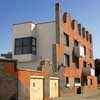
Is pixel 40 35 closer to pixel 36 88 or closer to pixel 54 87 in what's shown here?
pixel 54 87

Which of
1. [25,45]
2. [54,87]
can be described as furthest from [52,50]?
[54,87]

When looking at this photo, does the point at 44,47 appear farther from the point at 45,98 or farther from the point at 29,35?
the point at 45,98

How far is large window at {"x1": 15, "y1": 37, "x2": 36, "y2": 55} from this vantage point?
38344 millimetres

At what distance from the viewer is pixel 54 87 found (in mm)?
33906

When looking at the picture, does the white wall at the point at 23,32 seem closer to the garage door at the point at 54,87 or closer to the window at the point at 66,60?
the window at the point at 66,60

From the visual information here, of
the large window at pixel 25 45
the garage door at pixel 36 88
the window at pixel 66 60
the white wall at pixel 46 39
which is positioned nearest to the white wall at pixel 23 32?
the large window at pixel 25 45

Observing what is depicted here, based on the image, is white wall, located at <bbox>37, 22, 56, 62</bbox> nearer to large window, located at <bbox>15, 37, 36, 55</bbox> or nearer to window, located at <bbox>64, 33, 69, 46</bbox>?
large window, located at <bbox>15, 37, 36, 55</bbox>

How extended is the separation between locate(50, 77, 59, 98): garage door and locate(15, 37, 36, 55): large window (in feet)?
20.1

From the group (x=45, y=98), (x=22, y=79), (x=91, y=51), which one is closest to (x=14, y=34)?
(x=45, y=98)

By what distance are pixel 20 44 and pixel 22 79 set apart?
1446cm

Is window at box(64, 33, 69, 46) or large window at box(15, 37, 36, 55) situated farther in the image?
window at box(64, 33, 69, 46)

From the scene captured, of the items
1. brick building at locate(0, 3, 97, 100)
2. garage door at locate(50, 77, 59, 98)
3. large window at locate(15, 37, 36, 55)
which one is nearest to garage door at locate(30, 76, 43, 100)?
brick building at locate(0, 3, 97, 100)

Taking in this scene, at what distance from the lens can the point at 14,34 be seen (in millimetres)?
39688

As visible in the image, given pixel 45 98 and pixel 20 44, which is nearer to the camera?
pixel 45 98
